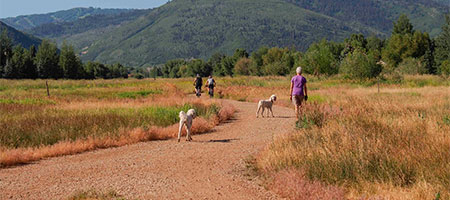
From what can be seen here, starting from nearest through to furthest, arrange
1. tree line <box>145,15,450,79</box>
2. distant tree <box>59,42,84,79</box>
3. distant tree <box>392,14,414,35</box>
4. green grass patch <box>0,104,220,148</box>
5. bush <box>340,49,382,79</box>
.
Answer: green grass patch <box>0,104,220,148</box> → bush <box>340,49,382,79</box> → tree line <box>145,15,450,79</box> → distant tree <box>59,42,84,79</box> → distant tree <box>392,14,414,35</box>

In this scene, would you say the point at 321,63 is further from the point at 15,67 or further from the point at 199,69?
the point at 199,69

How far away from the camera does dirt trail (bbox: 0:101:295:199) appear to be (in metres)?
7.72

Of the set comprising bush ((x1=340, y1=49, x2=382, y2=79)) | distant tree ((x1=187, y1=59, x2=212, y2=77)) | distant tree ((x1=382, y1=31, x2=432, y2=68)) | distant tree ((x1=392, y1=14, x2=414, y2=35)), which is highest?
distant tree ((x1=392, y1=14, x2=414, y2=35))

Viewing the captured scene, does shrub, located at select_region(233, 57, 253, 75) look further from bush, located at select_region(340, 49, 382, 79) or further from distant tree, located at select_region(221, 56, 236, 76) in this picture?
bush, located at select_region(340, 49, 382, 79)

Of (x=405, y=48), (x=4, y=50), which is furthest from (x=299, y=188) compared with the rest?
(x=405, y=48)

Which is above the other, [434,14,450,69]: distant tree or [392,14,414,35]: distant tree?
[392,14,414,35]: distant tree

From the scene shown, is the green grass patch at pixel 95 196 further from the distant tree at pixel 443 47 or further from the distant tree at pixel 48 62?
the distant tree at pixel 443 47

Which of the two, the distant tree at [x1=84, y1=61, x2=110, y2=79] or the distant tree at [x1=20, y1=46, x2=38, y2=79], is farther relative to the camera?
the distant tree at [x1=84, y1=61, x2=110, y2=79]

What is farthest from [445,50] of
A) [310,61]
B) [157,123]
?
[157,123]

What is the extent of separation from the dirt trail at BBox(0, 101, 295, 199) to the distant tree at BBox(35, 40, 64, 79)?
83268mm

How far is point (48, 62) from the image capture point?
88312mm

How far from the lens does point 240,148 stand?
12.3 m

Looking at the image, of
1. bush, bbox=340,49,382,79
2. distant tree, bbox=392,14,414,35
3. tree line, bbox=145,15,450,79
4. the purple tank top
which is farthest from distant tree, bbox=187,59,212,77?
the purple tank top

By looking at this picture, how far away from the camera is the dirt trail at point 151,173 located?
25.3ft
